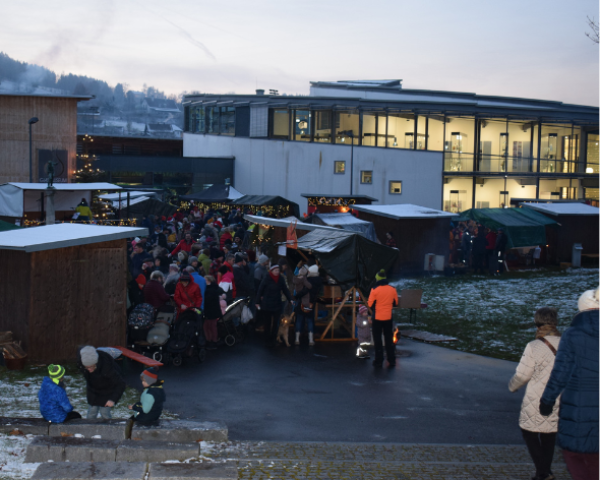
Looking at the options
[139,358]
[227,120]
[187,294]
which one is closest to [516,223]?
[187,294]

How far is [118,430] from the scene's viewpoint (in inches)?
311

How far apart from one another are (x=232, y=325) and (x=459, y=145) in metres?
38.2

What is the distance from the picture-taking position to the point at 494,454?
26.0 ft

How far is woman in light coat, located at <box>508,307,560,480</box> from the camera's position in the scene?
6.45 metres

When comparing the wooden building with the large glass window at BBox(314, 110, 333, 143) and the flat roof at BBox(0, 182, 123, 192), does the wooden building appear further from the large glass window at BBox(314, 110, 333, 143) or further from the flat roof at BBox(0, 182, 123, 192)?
the large glass window at BBox(314, 110, 333, 143)

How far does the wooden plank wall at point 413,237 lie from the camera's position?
25.6m

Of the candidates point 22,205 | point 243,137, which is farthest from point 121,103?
point 22,205

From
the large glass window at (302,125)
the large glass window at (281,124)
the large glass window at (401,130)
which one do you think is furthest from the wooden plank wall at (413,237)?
the large glass window at (281,124)

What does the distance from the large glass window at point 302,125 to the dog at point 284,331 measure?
35.4 m

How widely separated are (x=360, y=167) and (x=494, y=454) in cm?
3958

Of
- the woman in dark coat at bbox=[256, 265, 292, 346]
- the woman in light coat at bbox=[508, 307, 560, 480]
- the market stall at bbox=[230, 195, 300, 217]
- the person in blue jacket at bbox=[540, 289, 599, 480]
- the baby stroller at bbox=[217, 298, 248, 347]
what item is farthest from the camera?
the market stall at bbox=[230, 195, 300, 217]

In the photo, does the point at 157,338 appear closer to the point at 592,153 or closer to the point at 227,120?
the point at 227,120

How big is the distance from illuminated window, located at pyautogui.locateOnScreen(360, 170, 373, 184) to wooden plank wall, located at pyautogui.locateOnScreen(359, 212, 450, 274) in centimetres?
2059

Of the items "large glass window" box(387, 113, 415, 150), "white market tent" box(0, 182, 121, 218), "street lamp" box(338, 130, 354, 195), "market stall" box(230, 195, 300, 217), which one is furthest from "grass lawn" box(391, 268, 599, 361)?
"large glass window" box(387, 113, 415, 150)
